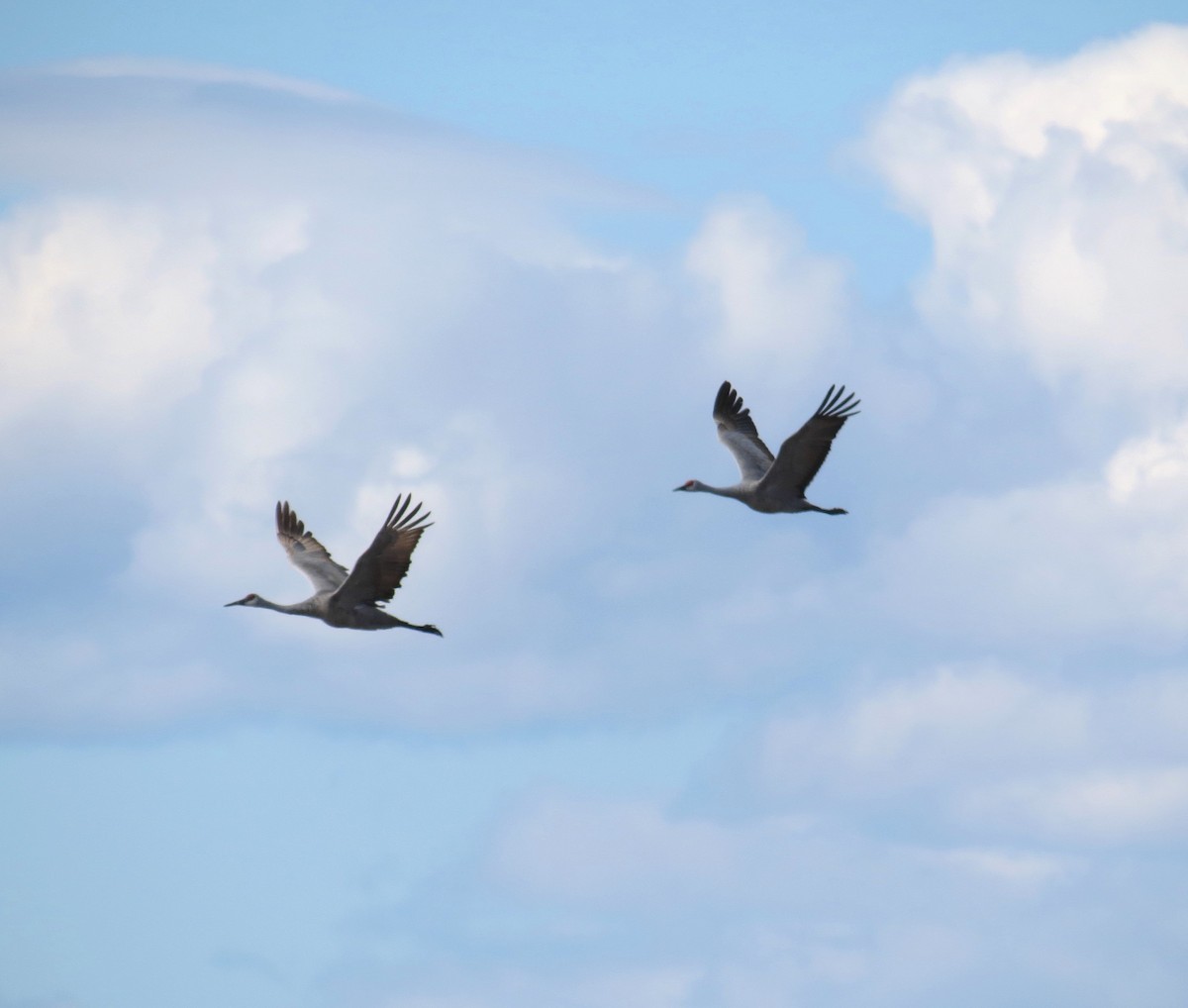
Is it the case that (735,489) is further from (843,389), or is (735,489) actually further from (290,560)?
(290,560)

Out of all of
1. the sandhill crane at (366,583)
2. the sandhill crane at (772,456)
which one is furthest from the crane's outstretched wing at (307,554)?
the sandhill crane at (772,456)

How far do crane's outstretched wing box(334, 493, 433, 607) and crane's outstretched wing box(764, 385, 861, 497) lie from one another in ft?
22.6

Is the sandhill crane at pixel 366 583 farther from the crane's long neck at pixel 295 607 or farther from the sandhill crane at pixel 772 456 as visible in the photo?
the sandhill crane at pixel 772 456

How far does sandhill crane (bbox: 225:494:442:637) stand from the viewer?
36.3m

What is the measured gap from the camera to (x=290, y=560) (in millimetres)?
41906

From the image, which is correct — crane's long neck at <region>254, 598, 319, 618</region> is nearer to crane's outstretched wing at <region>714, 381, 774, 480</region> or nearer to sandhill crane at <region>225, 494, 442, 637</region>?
sandhill crane at <region>225, 494, 442, 637</region>

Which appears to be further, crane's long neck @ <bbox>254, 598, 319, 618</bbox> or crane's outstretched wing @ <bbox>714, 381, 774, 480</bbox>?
crane's outstretched wing @ <bbox>714, 381, 774, 480</bbox>

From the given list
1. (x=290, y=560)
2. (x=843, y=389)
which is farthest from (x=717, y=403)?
(x=290, y=560)

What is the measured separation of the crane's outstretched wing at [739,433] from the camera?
141 feet

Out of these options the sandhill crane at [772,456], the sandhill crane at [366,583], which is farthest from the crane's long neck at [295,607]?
the sandhill crane at [772,456]

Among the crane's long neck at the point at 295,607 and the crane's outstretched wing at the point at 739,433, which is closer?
the crane's long neck at the point at 295,607

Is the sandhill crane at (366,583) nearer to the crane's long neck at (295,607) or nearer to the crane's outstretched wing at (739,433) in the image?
the crane's long neck at (295,607)

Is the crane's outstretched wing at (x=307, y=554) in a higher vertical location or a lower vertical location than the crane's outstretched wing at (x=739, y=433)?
lower

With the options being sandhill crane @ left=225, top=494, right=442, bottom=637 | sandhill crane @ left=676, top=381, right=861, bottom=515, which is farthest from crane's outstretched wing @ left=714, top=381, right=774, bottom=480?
sandhill crane @ left=225, top=494, right=442, bottom=637
